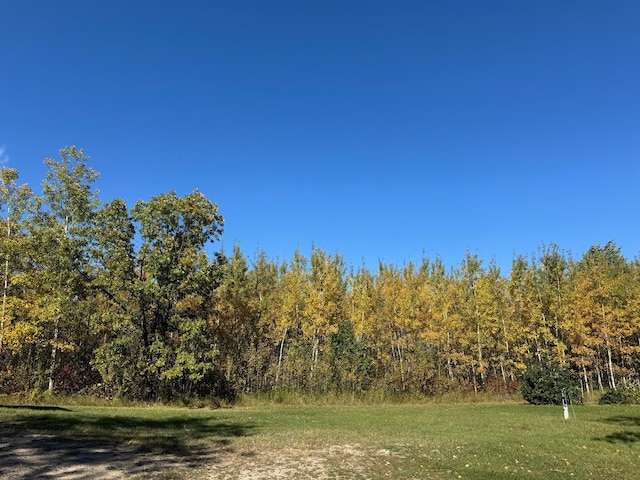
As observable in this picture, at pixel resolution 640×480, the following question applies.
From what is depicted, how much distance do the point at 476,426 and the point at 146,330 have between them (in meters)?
17.2

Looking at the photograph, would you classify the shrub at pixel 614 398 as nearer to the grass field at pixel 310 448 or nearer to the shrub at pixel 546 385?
the shrub at pixel 546 385

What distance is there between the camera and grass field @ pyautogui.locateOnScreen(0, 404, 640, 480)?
7.44 metres

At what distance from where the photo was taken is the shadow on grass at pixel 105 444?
7.12 metres

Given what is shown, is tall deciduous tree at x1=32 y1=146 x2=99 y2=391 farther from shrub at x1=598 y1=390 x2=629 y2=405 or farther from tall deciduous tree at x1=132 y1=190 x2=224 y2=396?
shrub at x1=598 y1=390 x2=629 y2=405

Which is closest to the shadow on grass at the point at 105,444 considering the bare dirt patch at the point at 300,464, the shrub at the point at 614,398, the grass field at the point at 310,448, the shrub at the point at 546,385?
the grass field at the point at 310,448

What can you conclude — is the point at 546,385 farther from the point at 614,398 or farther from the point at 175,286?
the point at 175,286

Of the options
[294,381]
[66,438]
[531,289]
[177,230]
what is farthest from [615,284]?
[66,438]

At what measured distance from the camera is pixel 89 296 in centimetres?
2522

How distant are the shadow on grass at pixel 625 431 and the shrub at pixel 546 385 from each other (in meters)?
5.36

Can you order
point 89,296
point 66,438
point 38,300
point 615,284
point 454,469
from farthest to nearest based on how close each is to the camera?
1. point 615,284
2. point 89,296
3. point 38,300
4. point 66,438
5. point 454,469

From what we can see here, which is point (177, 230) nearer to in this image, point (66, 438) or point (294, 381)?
point (294, 381)

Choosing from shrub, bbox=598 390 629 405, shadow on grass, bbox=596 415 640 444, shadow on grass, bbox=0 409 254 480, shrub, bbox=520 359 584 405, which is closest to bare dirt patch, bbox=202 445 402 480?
shadow on grass, bbox=0 409 254 480

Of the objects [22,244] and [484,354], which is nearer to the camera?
[22,244]

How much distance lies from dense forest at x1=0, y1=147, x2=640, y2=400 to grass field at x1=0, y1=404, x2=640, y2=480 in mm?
8093
